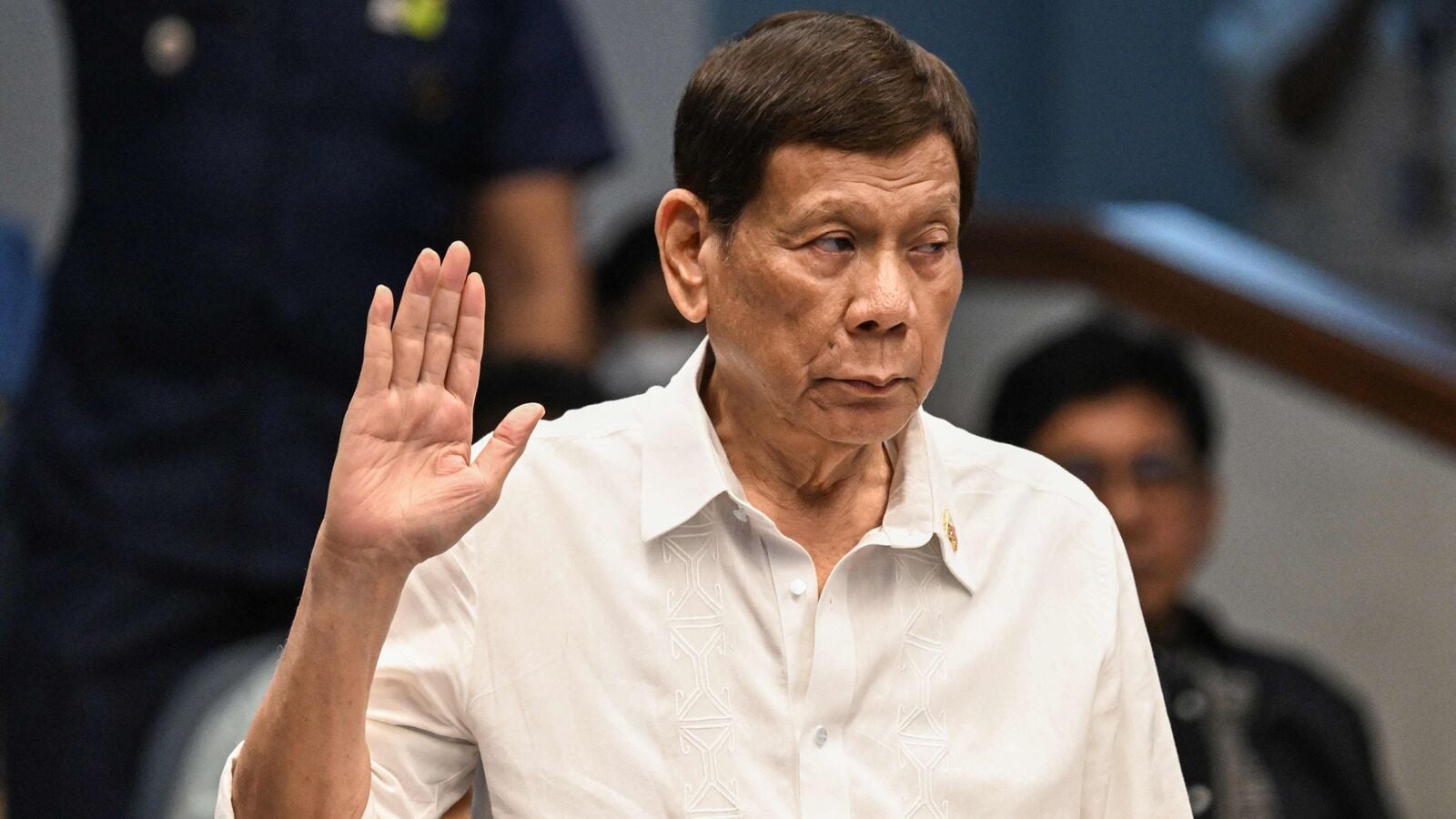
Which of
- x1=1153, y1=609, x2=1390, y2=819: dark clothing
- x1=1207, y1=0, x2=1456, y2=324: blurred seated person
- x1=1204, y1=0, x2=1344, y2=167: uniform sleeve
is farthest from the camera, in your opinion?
x1=1204, y1=0, x2=1344, y2=167: uniform sleeve

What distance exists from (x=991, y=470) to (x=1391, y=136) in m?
3.77

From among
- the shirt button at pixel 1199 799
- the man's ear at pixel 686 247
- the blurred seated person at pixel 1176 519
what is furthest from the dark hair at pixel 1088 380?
the man's ear at pixel 686 247

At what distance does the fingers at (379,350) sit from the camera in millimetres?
1547

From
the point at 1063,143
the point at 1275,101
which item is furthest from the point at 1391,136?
the point at 1063,143

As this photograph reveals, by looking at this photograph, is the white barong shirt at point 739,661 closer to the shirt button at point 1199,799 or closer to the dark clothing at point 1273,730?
the shirt button at point 1199,799

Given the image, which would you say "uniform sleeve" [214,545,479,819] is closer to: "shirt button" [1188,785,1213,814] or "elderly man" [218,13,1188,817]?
"elderly man" [218,13,1188,817]

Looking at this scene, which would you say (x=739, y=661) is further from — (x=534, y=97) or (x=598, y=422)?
(x=534, y=97)

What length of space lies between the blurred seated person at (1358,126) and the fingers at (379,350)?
4.00m

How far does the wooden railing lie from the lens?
156 inches

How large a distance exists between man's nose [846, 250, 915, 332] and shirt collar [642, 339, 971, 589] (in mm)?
175

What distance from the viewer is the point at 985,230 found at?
4684 millimetres

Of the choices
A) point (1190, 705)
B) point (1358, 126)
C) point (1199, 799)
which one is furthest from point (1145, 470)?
point (1358, 126)

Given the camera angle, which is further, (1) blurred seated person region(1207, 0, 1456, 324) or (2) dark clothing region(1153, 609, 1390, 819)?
(1) blurred seated person region(1207, 0, 1456, 324)

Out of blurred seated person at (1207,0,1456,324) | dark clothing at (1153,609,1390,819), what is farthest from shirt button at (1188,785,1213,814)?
blurred seated person at (1207,0,1456,324)
